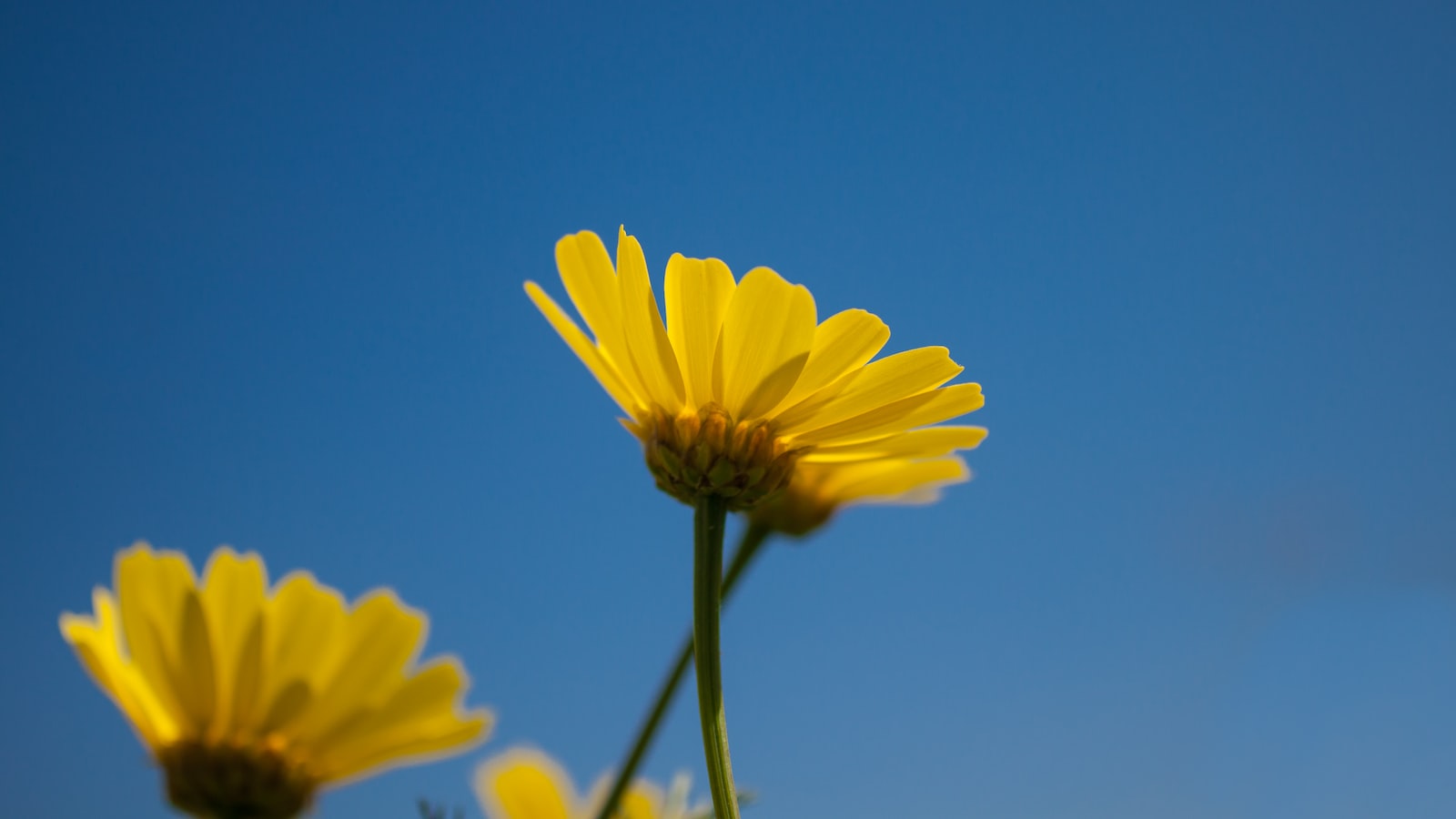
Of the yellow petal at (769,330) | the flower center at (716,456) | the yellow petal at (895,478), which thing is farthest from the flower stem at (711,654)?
the yellow petal at (895,478)

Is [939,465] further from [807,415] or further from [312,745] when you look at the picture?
[312,745]

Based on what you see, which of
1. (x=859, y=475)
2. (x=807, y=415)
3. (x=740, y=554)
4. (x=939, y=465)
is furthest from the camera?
(x=859, y=475)

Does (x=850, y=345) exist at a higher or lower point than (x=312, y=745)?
higher

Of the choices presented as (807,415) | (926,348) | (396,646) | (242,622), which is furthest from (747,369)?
(242,622)

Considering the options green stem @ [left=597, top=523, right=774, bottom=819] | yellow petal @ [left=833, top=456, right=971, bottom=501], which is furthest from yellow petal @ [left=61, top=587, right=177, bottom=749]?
yellow petal @ [left=833, top=456, right=971, bottom=501]

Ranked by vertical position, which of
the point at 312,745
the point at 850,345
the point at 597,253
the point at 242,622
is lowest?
the point at 312,745

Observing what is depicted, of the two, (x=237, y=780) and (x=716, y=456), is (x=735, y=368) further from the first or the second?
(x=237, y=780)

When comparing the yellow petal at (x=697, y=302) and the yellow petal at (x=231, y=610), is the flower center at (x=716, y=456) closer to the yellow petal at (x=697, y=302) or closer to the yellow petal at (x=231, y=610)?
the yellow petal at (x=697, y=302)

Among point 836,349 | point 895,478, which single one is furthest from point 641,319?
point 895,478
